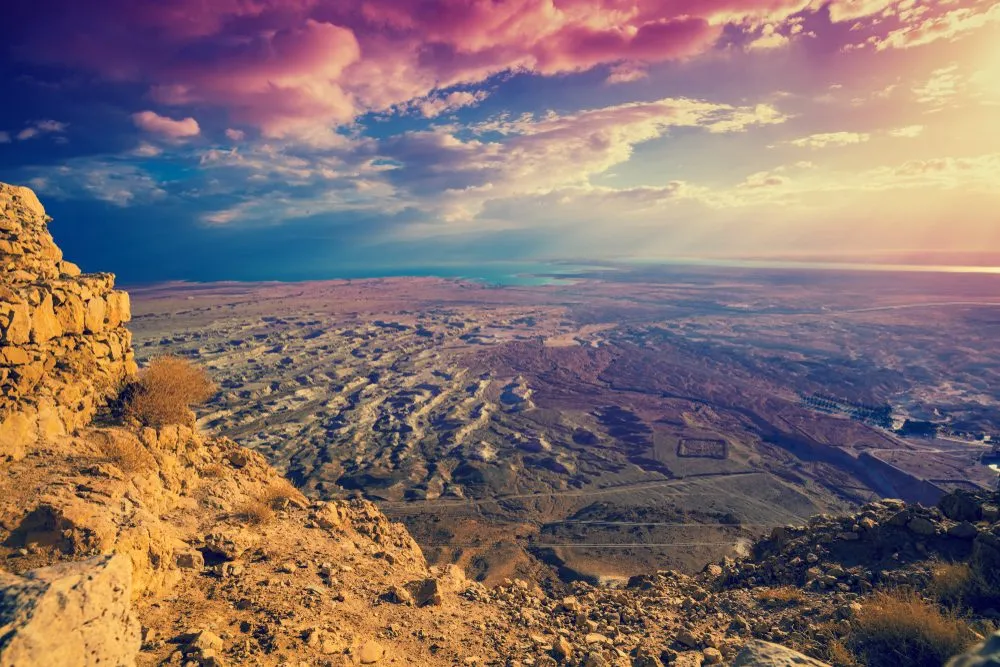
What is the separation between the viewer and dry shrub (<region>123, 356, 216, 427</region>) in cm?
1075

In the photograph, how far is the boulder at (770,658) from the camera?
14.2ft

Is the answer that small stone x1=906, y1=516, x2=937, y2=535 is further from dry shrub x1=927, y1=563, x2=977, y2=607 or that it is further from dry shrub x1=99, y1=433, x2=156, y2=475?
dry shrub x1=99, y1=433, x2=156, y2=475

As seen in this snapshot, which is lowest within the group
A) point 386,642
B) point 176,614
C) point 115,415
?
point 386,642

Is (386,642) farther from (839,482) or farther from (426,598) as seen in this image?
(839,482)

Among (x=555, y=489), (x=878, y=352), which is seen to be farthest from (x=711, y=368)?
(x=555, y=489)

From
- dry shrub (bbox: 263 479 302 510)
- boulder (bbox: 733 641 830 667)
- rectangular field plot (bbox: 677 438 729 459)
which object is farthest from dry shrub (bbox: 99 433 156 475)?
rectangular field plot (bbox: 677 438 729 459)

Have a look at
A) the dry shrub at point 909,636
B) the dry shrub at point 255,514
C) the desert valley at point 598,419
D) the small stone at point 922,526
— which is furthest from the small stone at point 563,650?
the desert valley at point 598,419

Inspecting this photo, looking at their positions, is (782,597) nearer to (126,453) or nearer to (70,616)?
(70,616)

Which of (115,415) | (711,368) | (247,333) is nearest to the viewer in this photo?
(115,415)

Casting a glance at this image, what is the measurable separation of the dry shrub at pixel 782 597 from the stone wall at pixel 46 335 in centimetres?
1272

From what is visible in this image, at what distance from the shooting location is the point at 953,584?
674cm

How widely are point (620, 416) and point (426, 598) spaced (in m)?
43.3

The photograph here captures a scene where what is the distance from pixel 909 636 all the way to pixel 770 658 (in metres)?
2.88

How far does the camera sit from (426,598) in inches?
338
